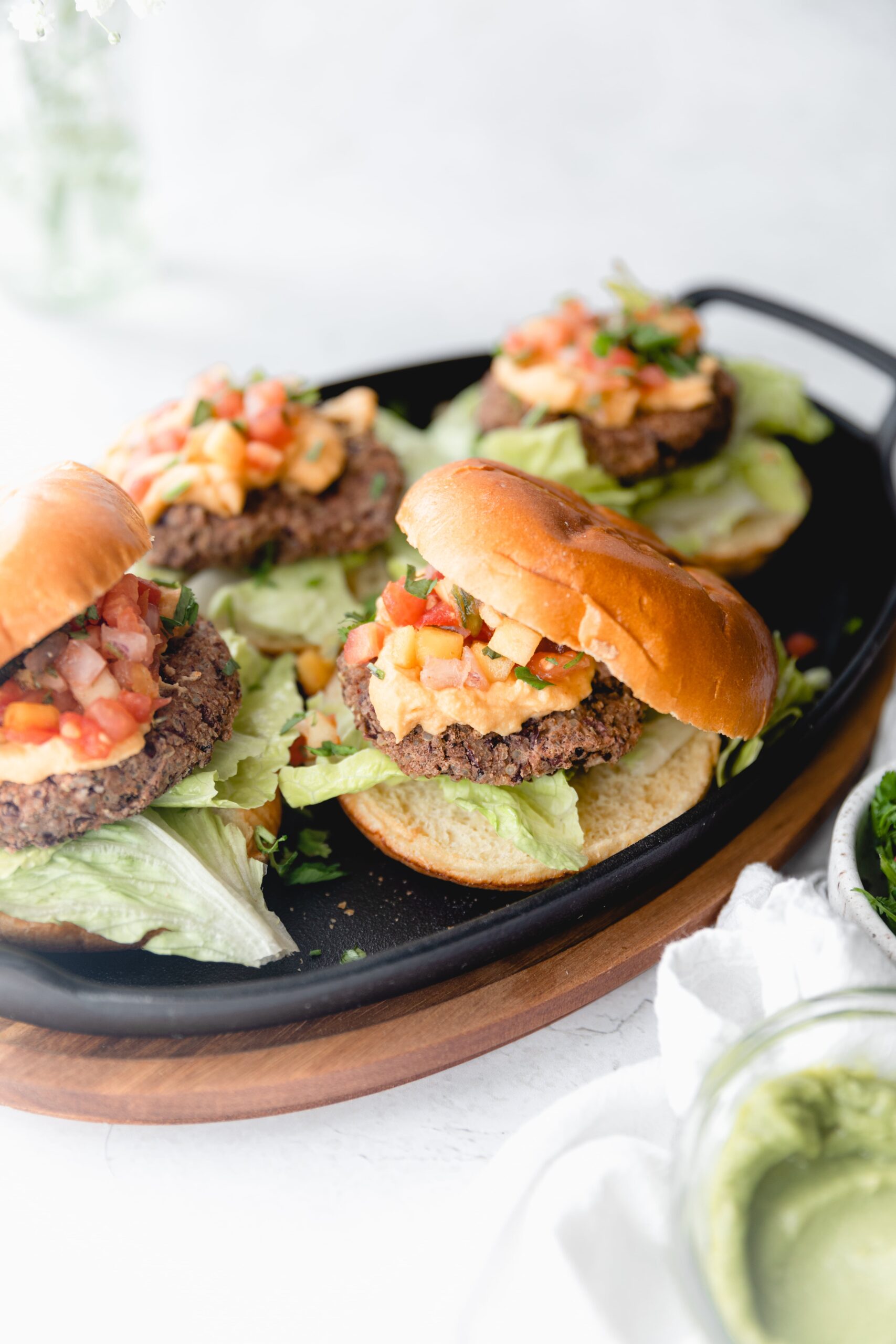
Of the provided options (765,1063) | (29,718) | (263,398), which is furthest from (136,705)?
(765,1063)

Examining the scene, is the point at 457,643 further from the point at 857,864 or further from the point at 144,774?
the point at 857,864

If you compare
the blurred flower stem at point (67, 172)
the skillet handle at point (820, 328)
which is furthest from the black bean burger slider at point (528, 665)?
the blurred flower stem at point (67, 172)

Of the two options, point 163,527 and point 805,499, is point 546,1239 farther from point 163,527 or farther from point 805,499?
point 805,499

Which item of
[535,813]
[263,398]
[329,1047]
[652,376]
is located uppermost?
[652,376]

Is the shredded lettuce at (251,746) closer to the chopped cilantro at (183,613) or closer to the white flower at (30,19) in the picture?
the chopped cilantro at (183,613)

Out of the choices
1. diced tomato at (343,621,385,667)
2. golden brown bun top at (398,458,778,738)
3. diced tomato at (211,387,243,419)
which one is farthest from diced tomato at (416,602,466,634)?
diced tomato at (211,387,243,419)

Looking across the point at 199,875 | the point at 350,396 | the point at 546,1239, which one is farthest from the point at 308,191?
the point at 546,1239

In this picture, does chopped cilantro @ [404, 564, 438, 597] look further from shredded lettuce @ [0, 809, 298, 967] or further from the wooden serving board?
the wooden serving board
